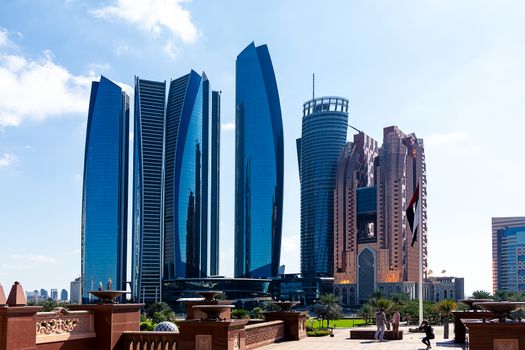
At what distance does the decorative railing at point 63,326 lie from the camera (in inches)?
593

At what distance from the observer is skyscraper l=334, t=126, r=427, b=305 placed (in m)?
174

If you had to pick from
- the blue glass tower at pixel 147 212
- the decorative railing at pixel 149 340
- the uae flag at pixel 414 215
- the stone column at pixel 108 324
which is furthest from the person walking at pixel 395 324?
the blue glass tower at pixel 147 212

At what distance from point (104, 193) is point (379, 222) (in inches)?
3289

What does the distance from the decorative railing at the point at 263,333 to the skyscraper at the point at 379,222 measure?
146600 millimetres

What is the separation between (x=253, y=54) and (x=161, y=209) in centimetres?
5758

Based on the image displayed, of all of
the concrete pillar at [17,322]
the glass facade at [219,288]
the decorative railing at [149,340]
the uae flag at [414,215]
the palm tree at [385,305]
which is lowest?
the glass facade at [219,288]

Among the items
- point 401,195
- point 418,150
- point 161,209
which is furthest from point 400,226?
point 161,209

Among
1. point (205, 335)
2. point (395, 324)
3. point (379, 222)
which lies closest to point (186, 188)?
point (379, 222)

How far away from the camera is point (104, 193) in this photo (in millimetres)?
186375

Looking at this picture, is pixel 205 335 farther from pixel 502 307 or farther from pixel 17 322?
pixel 502 307

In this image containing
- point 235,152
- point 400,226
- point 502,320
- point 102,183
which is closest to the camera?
point 502,320

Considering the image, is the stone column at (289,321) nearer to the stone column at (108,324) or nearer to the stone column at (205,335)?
the stone column at (108,324)

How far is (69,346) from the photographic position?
16.0m

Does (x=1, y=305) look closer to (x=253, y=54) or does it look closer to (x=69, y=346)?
(x=69, y=346)
